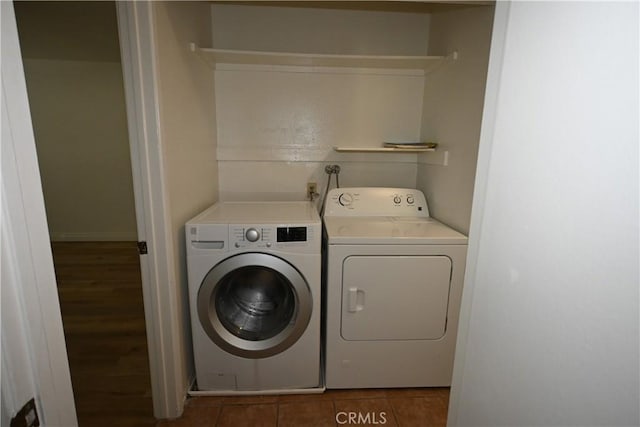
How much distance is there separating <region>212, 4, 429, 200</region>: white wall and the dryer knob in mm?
907

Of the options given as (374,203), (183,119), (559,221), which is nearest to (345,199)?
(374,203)

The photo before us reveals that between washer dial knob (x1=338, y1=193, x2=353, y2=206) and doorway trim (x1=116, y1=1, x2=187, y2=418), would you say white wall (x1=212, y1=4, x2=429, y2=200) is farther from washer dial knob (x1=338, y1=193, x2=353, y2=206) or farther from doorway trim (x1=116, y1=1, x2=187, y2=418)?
doorway trim (x1=116, y1=1, x2=187, y2=418)

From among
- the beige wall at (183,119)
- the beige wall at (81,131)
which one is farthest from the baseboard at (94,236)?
the beige wall at (183,119)

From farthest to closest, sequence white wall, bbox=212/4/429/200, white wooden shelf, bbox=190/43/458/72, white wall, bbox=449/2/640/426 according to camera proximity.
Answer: white wall, bbox=212/4/429/200 < white wooden shelf, bbox=190/43/458/72 < white wall, bbox=449/2/640/426

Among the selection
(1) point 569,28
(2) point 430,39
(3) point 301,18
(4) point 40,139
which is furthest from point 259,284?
(4) point 40,139

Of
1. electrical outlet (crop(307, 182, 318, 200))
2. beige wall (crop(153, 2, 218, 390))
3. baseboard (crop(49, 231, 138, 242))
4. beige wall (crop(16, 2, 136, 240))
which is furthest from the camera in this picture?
baseboard (crop(49, 231, 138, 242))

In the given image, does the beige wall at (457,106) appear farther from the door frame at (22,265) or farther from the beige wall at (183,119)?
the door frame at (22,265)

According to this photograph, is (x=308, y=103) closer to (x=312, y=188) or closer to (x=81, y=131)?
(x=312, y=188)

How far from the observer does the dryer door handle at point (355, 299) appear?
5.19 ft

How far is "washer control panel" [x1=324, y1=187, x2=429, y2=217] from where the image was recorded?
2090mm

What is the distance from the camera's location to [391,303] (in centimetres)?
161

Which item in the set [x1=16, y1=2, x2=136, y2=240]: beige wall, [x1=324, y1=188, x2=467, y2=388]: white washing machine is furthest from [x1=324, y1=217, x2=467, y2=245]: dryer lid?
[x1=16, y1=2, x2=136, y2=240]: beige wall

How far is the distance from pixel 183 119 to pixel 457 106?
4.94 ft

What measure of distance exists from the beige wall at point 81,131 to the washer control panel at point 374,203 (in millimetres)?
3084
